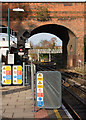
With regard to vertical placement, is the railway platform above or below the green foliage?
below

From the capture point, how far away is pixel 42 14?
28.2 metres

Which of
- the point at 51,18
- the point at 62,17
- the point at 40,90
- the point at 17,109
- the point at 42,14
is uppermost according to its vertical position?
the point at 42,14

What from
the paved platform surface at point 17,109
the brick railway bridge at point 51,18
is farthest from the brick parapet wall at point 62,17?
the paved platform surface at point 17,109

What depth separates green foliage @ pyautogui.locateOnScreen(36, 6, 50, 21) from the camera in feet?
91.9

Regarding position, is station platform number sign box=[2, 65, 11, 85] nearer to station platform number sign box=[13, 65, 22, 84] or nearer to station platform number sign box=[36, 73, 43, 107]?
station platform number sign box=[13, 65, 22, 84]

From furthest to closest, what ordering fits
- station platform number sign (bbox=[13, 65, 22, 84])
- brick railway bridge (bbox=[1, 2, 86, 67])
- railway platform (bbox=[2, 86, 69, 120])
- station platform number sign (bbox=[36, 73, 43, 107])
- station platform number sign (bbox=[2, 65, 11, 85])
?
brick railway bridge (bbox=[1, 2, 86, 67]), station platform number sign (bbox=[13, 65, 22, 84]), station platform number sign (bbox=[2, 65, 11, 85]), station platform number sign (bbox=[36, 73, 43, 107]), railway platform (bbox=[2, 86, 69, 120])

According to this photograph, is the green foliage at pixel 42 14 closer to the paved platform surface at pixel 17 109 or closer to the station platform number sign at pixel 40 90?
the paved platform surface at pixel 17 109

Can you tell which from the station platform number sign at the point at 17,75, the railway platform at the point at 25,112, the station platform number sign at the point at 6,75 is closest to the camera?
the railway platform at the point at 25,112

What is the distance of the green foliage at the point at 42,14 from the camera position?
91.9 feet

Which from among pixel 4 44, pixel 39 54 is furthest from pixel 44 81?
pixel 39 54

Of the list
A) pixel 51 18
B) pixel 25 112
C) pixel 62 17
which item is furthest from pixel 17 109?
pixel 62 17

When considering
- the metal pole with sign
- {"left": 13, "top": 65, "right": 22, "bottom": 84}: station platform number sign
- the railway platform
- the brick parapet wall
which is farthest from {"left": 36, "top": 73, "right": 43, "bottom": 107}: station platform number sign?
the brick parapet wall

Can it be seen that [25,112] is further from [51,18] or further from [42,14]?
[51,18]

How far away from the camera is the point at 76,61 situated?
29.1m
